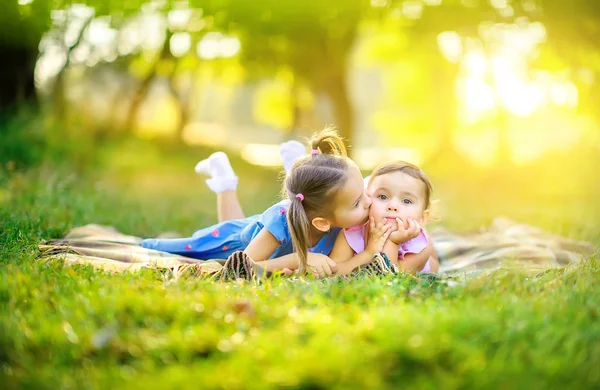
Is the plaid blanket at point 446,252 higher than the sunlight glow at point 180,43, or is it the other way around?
the sunlight glow at point 180,43

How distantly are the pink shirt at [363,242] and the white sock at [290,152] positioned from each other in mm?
819

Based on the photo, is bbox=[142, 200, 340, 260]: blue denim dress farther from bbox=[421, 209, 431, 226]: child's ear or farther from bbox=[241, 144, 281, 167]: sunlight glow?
bbox=[241, 144, 281, 167]: sunlight glow

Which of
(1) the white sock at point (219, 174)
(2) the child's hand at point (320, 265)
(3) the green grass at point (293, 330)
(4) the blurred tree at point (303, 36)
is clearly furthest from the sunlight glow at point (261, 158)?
(3) the green grass at point (293, 330)

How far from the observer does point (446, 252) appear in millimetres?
4523

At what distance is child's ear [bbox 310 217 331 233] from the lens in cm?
351

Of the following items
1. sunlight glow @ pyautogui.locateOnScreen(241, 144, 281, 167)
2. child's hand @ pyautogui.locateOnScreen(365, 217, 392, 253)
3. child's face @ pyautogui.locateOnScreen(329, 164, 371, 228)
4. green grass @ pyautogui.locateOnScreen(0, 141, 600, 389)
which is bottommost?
sunlight glow @ pyautogui.locateOnScreen(241, 144, 281, 167)

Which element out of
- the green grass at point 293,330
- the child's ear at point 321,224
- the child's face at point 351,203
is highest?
the child's face at point 351,203

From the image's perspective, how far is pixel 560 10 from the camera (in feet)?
28.8

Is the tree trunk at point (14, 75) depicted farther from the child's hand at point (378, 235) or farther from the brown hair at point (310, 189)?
the child's hand at point (378, 235)

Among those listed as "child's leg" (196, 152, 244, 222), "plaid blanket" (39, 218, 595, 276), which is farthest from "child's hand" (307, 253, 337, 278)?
"child's leg" (196, 152, 244, 222)

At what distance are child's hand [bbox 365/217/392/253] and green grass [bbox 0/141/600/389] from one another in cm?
41

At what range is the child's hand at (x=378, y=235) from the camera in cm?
347

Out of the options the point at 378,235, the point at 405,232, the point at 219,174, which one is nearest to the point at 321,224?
the point at 378,235

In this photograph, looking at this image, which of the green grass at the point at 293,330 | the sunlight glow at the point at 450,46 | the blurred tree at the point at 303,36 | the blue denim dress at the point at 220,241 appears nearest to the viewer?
the green grass at the point at 293,330
